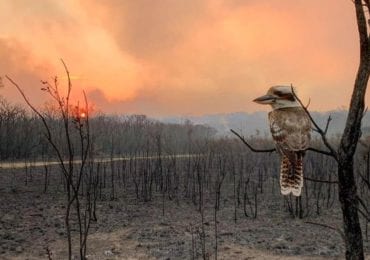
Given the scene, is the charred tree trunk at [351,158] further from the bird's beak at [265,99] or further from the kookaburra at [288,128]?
the bird's beak at [265,99]

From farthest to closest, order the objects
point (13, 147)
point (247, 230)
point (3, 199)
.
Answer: point (13, 147) < point (3, 199) < point (247, 230)

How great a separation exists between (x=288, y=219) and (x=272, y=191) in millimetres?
5419

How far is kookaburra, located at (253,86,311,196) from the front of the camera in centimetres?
179

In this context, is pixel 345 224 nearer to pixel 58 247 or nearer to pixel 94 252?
pixel 94 252

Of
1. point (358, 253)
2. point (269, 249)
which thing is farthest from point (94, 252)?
point (358, 253)

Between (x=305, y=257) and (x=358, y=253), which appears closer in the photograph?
(x=358, y=253)

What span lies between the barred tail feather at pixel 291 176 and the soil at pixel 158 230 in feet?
26.1

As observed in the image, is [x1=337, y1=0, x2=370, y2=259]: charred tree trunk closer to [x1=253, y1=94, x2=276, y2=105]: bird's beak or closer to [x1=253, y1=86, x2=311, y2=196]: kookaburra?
[x1=253, y1=86, x2=311, y2=196]: kookaburra

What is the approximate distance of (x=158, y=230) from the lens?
1422 centimetres

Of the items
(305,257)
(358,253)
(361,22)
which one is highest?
(361,22)

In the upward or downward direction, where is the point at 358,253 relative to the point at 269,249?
upward

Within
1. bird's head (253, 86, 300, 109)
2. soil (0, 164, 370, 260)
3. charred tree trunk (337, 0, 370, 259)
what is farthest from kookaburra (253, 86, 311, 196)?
soil (0, 164, 370, 260)

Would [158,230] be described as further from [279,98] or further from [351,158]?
[279,98]

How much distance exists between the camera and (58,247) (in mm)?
12859
